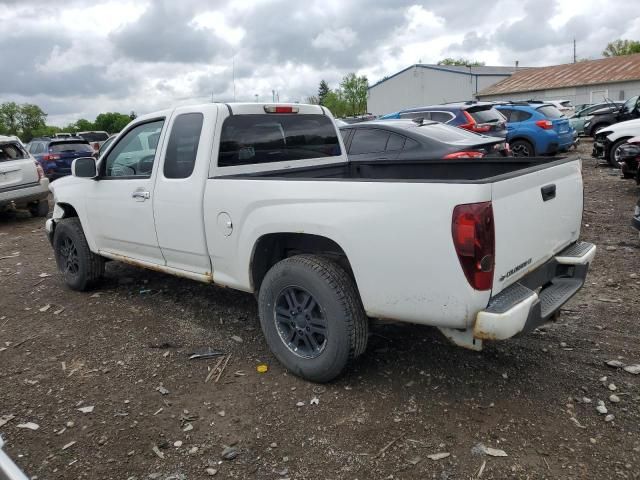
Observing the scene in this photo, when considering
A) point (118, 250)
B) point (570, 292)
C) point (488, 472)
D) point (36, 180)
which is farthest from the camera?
point (36, 180)

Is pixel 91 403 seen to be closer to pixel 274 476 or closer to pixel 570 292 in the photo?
pixel 274 476

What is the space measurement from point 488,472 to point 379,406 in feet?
2.56

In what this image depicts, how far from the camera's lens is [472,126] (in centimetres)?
1144

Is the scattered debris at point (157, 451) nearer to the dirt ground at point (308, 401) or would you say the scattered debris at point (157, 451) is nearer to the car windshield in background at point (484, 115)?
the dirt ground at point (308, 401)

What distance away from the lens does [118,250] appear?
501cm

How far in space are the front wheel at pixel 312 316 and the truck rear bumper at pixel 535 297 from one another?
0.76 meters

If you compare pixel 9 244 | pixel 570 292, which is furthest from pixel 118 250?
pixel 9 244

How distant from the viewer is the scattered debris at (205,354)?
3989 mm

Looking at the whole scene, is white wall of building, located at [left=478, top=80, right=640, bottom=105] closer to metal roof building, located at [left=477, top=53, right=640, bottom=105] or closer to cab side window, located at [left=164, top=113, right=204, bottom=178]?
metal roof building, located at [left=477, top=53, right=640, bottom=105]

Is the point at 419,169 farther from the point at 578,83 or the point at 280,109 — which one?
the point at 578,83

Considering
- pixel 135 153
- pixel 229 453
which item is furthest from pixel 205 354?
pixel 135 153

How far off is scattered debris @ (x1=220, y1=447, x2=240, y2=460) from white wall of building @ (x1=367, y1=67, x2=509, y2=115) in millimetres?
49183

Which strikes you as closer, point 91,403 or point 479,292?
point 479,292

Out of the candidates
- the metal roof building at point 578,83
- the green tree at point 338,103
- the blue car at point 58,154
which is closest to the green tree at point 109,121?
the green tree at point 338,103
